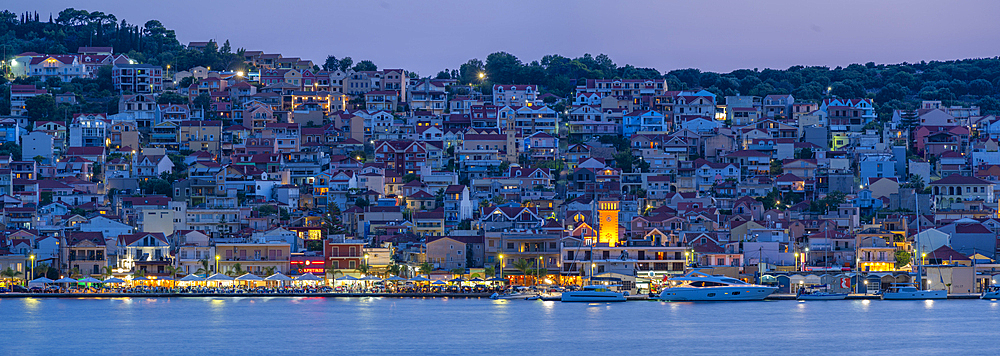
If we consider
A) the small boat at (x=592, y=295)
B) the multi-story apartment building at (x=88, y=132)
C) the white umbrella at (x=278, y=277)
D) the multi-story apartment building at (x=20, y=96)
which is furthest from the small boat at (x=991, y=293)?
the multi-story apartment building at (x=20, y=96)

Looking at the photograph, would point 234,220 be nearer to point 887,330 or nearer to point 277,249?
point 277,249

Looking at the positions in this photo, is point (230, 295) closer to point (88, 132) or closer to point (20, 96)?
point (88, 132)

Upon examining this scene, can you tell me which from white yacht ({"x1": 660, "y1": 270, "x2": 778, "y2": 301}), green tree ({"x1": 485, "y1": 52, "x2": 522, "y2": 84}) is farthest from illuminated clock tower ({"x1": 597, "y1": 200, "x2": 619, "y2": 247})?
green tree ({"x1": 485, "y1": 52, "x2": 522, "y2": 84})

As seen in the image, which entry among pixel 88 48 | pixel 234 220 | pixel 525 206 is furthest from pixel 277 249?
pixel 88 48

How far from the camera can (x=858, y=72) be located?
10181cm

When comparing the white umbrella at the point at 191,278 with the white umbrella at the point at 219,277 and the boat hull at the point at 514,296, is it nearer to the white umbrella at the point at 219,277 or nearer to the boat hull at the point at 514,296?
the white umbrella at the point at 219,277

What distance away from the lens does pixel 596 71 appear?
92.4 metres

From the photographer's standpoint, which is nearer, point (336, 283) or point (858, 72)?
point (336, 283)

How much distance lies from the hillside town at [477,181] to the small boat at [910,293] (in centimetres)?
101

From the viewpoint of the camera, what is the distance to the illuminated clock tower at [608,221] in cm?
5484

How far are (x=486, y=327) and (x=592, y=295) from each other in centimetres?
862

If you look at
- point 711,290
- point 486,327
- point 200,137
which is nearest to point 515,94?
point 200,137

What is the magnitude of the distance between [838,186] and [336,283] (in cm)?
2570

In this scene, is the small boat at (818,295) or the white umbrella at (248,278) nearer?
the small boat at (818,295)
